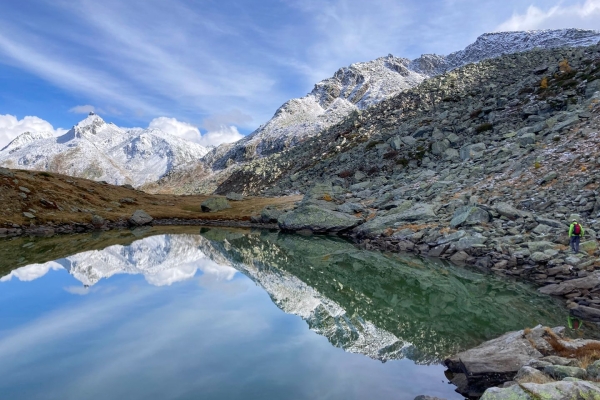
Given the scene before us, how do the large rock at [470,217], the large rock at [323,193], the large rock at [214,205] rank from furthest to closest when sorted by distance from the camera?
the large rock at [214,205] < the large rock at [323,193] < the large rock at [470,217]

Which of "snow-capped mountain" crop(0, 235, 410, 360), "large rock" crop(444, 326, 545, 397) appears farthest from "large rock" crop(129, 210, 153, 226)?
"large rock" crop(444, 326, 545, 397)

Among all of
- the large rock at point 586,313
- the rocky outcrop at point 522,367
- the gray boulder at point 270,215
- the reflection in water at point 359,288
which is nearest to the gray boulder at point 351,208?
the reflection in water at point 359,288

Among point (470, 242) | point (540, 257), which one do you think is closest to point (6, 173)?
point (470, 242)

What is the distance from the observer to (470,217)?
35.5 m

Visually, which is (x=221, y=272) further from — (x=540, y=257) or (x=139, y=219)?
(x=139, y=219)

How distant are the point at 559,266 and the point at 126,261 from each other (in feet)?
118

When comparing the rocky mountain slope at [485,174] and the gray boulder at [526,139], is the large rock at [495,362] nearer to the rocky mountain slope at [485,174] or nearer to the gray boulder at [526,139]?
the rocky mountain slope at [485,174]

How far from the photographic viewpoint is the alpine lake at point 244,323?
12992 mm

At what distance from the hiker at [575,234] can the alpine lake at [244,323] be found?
4545 mm

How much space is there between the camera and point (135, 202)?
78812mm

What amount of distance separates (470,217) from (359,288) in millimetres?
14968

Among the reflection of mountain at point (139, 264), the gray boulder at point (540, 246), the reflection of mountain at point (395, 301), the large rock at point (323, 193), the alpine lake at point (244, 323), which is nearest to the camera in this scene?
the alpine lake at point (244, 323)

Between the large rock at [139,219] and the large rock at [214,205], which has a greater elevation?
the large rock at [214,205]

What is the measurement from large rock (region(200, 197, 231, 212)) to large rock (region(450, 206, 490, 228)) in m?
49.5
